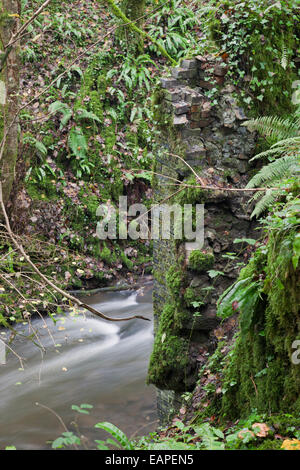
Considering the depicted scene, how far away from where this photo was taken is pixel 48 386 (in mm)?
8672

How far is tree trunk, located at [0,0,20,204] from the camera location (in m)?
8.86

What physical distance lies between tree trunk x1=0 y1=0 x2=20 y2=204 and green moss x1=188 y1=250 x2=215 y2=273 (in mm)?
3522

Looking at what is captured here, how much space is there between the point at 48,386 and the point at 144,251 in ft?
16.6

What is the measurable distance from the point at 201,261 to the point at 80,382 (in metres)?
3.65

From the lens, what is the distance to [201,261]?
650 centimetres

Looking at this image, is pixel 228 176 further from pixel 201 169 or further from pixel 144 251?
pixel 144 251

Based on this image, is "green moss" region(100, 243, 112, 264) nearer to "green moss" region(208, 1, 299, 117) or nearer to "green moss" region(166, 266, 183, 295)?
"green moss" region(166, 266, 183, 295)

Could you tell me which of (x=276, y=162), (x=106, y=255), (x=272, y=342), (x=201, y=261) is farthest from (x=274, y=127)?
(x=106, y=255)

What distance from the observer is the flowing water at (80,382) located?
7734 millimetres

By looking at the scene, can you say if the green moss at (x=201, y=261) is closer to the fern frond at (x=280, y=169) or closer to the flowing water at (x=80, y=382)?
the fern frond at (x=280, y=169)

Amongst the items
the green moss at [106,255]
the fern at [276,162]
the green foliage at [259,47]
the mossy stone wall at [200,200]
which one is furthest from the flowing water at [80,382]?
the green foliage at [259,47]

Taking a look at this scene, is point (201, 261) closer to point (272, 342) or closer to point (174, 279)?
point (174, 279)

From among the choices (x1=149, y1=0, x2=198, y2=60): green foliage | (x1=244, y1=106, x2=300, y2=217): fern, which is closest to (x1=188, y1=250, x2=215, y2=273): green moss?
(x1=244, y1=106, x2=300, y2=217): fern

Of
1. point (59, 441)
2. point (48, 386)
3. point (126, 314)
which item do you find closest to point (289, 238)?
point (59, 441)
